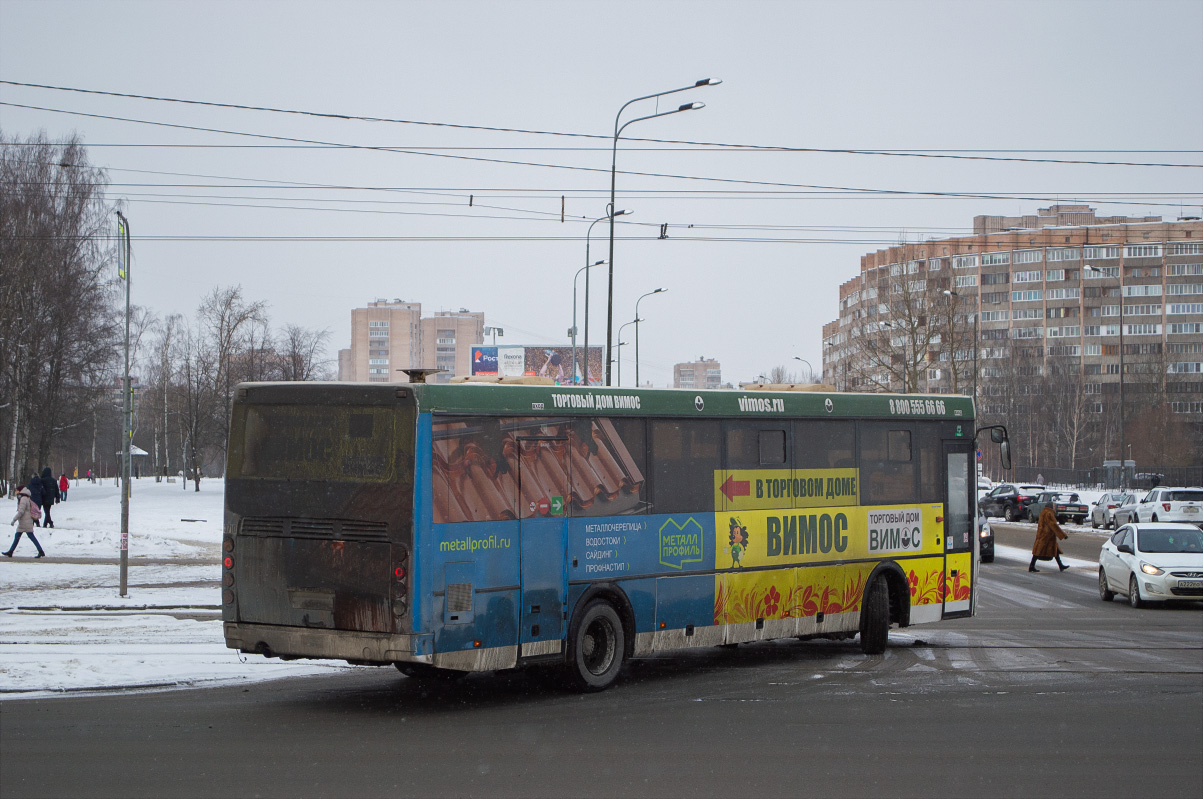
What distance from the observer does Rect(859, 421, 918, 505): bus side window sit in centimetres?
1377

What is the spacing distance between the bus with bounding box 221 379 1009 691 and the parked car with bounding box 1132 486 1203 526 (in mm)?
26143

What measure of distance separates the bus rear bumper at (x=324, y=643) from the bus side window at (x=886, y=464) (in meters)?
6.21

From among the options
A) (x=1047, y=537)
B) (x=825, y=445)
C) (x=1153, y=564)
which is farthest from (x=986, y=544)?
(x=825, y=445)

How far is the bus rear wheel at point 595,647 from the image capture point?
10.7 metres

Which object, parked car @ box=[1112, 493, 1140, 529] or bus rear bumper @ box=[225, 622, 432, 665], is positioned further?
parked car @ box=[1112, 493, 1140, 529]

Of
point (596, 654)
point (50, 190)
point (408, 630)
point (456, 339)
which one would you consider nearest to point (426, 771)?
point (408, 630)

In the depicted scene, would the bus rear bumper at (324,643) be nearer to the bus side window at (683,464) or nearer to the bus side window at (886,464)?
the bus side window at (683,464)

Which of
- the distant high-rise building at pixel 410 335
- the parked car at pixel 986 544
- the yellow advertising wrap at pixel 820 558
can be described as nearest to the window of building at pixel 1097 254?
the distant high-rise building at pixel 410 335

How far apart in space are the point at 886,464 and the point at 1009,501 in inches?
1679

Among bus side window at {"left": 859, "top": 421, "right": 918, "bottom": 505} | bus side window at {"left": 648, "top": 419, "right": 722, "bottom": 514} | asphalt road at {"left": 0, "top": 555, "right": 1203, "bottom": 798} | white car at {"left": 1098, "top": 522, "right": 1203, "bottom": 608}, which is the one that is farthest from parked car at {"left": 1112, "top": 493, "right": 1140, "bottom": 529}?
bus side window at {"left": 648, "top": 419, "right": 722, "bottom": 514}

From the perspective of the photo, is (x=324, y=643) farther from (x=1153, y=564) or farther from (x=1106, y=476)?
(x=1106, y=476)

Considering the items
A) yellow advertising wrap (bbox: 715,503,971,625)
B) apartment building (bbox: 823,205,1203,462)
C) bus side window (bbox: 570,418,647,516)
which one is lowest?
yellow advertising wrap (bbox: 715,503,971,625)

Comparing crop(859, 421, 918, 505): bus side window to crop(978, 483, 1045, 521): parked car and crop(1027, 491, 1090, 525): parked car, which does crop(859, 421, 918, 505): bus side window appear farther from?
crop(978, 483, 1045, 521): parked car

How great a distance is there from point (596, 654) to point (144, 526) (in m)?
27.6
